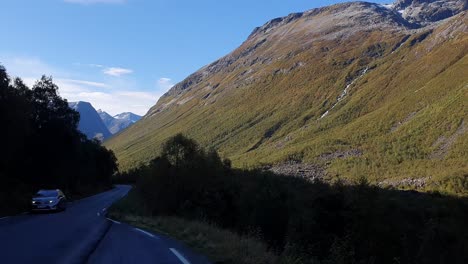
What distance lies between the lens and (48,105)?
139 feet

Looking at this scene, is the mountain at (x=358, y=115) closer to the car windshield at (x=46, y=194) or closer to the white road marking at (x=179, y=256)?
the car windshield at (x=46, y=194)

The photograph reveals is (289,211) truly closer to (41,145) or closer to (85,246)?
(41,145)

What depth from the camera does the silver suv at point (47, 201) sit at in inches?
1079

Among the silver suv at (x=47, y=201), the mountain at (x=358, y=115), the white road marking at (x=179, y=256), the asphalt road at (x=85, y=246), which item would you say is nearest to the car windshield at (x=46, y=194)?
the silver suv at (x=47, y=201)

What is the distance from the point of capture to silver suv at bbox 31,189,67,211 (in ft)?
89.9

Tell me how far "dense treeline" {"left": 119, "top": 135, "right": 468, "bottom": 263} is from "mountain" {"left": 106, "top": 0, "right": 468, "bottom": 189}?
137ft

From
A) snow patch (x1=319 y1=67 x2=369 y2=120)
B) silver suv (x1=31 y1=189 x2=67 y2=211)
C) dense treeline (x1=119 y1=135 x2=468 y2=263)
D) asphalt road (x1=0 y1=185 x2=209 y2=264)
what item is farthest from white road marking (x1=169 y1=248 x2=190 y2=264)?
snow patch (x1=319 y1=67 x2=369 y2=120)

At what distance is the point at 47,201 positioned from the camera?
91.0 feet

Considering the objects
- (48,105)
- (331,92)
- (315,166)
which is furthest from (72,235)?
(331,92)

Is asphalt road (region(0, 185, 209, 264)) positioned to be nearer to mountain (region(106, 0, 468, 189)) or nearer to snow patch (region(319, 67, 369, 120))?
mountain (region(106, 0, 468, 189))

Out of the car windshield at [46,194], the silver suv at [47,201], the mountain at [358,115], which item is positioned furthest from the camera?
the mountain at [358,115]

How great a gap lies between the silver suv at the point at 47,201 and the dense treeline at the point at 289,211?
7.31 metres

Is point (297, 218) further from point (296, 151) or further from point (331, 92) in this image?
point (331, 92)

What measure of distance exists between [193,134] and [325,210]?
137088 millimetres
